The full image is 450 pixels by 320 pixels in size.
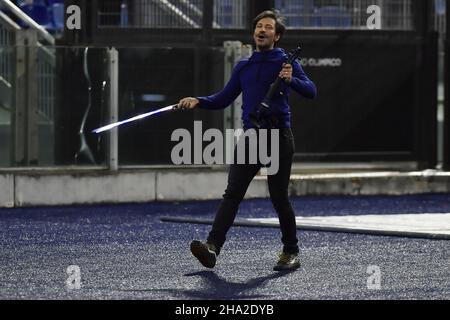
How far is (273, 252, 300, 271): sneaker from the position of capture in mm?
11086

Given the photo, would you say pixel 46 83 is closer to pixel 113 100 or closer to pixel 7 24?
pixel 113 100

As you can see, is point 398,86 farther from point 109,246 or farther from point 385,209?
point 109,246

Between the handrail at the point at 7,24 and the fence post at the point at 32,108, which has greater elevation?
the handrail at the point at 7,24

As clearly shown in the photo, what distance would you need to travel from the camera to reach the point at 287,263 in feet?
36.4

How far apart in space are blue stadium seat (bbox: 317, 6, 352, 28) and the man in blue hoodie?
7130mm

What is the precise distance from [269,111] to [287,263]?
1.18 metres

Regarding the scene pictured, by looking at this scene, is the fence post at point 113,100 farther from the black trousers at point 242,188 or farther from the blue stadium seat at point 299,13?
the black trousers at point 242,188

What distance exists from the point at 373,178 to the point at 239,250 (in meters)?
5.66

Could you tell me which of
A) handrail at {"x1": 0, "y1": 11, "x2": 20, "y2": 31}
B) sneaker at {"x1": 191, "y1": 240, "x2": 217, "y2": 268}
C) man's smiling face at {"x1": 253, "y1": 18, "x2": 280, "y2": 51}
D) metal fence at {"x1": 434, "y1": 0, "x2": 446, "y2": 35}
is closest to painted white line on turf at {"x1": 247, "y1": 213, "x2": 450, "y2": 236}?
sneaker at {"x1": 191, "y1": 240, "x2": 217, "y2": 268}

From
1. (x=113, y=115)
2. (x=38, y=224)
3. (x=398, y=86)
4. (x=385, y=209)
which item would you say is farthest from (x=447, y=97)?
(x=38, y=224)

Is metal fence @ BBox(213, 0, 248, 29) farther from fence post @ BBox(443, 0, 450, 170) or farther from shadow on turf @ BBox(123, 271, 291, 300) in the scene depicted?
shadow on turf @ BBox(123, 271, 291, 300)

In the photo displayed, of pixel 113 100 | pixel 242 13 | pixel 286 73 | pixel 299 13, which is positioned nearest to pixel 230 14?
pixel 242 13

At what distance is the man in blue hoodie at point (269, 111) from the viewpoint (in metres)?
10.9

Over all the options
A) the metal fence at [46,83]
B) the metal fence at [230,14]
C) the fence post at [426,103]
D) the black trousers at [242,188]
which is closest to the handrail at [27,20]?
the metal fence at [46,83]
